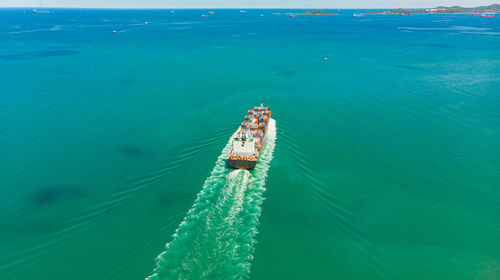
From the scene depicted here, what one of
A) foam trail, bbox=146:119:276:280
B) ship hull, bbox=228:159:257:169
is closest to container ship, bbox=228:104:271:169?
ship hull, bbox=228:159:257:169

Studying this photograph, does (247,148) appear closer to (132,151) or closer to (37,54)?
(132,151)

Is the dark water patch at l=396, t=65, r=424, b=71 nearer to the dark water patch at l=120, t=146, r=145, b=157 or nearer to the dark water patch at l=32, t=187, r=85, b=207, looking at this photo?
the dark water patch at l=120, t=146, r=145, b=157

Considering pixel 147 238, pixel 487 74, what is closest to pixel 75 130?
pixel 147 238

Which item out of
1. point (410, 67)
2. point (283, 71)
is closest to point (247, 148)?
point (283, 71)

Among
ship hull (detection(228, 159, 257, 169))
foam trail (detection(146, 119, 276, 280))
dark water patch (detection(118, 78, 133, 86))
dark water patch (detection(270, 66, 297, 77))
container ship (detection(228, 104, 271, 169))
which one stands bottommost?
foam trail (detection(146, 119, 276, 280))

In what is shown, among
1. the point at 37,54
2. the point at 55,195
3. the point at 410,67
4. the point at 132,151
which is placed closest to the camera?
the point at 55,195

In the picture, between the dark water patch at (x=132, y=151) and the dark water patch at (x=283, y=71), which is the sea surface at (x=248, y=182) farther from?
the dark water patch at (x=283, y=71)

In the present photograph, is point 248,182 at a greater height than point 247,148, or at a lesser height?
lesser
